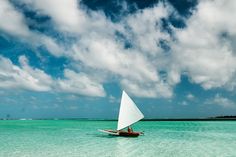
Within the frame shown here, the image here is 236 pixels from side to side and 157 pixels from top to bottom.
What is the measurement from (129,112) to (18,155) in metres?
11.9

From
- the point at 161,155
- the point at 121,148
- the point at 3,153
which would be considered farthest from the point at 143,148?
the point at 3,153

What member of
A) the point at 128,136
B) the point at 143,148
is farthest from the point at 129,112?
the point at 143,148

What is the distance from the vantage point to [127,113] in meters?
26.3

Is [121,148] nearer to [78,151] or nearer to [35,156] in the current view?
[78,151]

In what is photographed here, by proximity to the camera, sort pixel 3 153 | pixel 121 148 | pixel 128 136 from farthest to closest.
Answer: pixel 128 136 → pixel 121 148 → pixel 3 153

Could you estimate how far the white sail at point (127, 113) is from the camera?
26047 millimetres

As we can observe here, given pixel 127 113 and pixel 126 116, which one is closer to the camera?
pixel 126 116

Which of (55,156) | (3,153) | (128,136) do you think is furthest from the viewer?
(128,136)

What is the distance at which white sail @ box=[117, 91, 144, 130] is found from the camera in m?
26.0

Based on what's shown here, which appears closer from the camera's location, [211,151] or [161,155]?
[161,155]

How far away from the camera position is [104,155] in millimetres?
16984

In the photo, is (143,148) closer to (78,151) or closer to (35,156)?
(78,151)

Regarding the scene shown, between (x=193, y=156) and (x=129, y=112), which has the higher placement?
(x=129, y=112)

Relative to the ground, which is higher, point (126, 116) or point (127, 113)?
point (127, 113)
